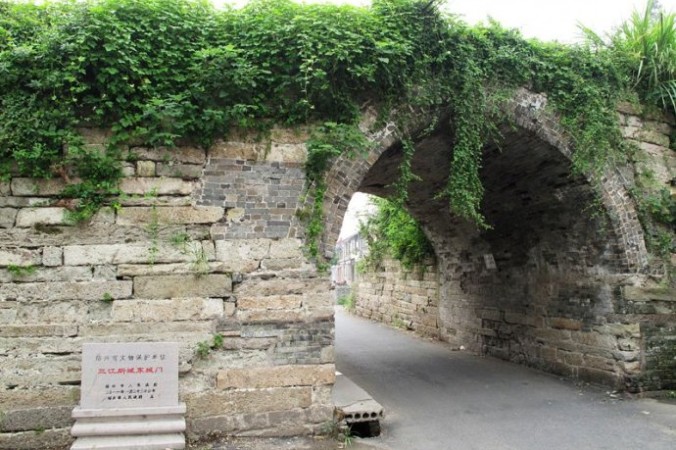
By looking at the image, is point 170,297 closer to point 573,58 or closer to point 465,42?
point 465,42

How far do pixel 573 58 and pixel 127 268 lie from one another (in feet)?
19.4

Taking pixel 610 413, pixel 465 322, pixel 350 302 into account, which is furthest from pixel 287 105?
pixel 350 302

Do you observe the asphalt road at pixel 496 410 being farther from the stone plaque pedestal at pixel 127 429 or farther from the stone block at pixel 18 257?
the stone block at pixel 18 257

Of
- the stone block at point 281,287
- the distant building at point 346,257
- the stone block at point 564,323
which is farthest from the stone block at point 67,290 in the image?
the distant building at point 346,257

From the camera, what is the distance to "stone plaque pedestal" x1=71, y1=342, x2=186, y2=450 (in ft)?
13.8

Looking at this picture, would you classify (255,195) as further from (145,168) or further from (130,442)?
(130,442)

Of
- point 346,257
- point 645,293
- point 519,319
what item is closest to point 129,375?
point 645,293

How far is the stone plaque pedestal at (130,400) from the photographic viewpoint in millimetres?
4199

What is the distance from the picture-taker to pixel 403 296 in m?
13.7

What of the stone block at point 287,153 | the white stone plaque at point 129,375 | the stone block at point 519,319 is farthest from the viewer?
the stone block at point 519,319

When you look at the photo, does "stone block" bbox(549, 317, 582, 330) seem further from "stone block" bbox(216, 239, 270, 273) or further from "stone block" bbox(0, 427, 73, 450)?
"stone block" bbox(0, 427, 73, 450)

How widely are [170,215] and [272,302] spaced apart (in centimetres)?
130

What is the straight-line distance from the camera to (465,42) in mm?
5750

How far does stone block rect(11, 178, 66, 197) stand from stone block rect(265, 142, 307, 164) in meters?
1.98
